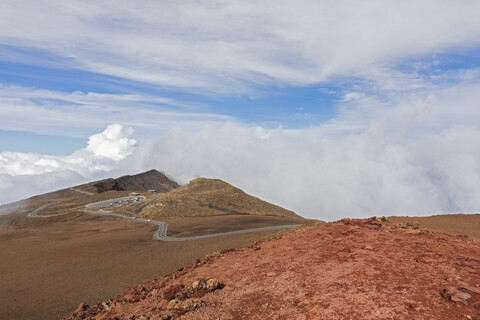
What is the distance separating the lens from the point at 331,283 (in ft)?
43.3

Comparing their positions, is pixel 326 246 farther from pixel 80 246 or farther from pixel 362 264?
pixel 80 246

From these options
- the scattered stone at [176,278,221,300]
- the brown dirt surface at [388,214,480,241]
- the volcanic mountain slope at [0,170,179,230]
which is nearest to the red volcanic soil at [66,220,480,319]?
the scattered stone at [176,278,221,300]

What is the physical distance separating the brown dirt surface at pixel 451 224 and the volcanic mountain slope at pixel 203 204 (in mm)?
52071

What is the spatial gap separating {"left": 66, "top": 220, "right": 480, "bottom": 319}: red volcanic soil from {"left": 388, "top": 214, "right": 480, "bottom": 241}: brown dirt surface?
18662 mm

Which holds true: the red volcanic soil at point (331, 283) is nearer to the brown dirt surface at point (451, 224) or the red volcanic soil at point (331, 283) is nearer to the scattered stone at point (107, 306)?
the scattered stone at point (107, 306)

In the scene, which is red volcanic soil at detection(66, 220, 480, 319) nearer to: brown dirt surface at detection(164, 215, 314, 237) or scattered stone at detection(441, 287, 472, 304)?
scattered stone at detection(441, 287, 472, 304)

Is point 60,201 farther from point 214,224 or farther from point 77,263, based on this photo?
point 77,263

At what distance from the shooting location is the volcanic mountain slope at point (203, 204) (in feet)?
295

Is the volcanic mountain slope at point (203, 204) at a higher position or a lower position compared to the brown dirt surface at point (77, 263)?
higher

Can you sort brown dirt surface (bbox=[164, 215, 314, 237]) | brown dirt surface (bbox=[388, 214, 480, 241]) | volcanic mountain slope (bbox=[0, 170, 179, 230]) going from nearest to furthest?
1. brown dirt surface (bbox=[388, 214, 480, 241])
2. brown dirt surface (bbox=[164, 215, 314, 237])
3. volcanic mountain slope (bbox=[0, 170, 179, 230])

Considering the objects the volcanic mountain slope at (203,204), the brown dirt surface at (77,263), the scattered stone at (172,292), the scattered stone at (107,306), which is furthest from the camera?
the volcanic mountain slope at (203,204)

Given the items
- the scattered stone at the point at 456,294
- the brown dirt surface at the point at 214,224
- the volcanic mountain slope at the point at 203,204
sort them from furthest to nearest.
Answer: the volcanic mountain slope at the point at 203,204 < the brown dirt surface at the point at 214,224 < the scattered stone at the point at 456,294

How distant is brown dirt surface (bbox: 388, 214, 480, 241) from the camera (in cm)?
3456

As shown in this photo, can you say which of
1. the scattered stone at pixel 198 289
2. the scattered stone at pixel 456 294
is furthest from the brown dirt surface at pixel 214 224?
the scattered stone at pixel 456 294
